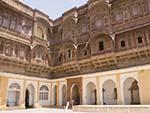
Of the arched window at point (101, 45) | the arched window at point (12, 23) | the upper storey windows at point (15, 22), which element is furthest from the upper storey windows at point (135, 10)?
the arched window at point (12, 23)

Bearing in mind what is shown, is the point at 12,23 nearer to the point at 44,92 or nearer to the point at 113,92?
the point at 44,92

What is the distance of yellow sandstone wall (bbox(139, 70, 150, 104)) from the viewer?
51.3ft

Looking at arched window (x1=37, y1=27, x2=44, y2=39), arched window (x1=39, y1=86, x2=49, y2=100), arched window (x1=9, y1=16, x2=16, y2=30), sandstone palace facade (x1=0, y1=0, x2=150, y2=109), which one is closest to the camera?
sandstone palace facade (x1=0, y1=0, x2=150, y2=109)

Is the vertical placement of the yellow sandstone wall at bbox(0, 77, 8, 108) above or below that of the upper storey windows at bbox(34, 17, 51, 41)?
below

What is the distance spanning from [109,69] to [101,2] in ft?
26.4

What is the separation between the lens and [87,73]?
2064 centimetres

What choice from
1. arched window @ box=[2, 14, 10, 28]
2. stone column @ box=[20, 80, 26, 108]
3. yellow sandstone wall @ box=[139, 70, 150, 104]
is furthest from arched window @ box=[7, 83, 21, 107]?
yellow sandstone wall @ box=[139, 70, 150, 104]

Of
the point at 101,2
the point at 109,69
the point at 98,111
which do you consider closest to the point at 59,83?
the point at 109,69

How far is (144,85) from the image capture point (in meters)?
16.0

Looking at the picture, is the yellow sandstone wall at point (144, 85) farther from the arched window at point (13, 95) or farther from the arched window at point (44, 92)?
the arched window at point (13, 95)

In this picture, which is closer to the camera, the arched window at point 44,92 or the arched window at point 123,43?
the arched window at point 123,43

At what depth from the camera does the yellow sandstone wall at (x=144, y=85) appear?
51.3 ft

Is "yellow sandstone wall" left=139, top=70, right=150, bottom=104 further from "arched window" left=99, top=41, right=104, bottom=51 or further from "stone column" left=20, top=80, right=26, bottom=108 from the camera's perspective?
"stone column" left=20, top=80, right=26, bottom=108

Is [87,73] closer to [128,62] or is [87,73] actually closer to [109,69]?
[109,69]
